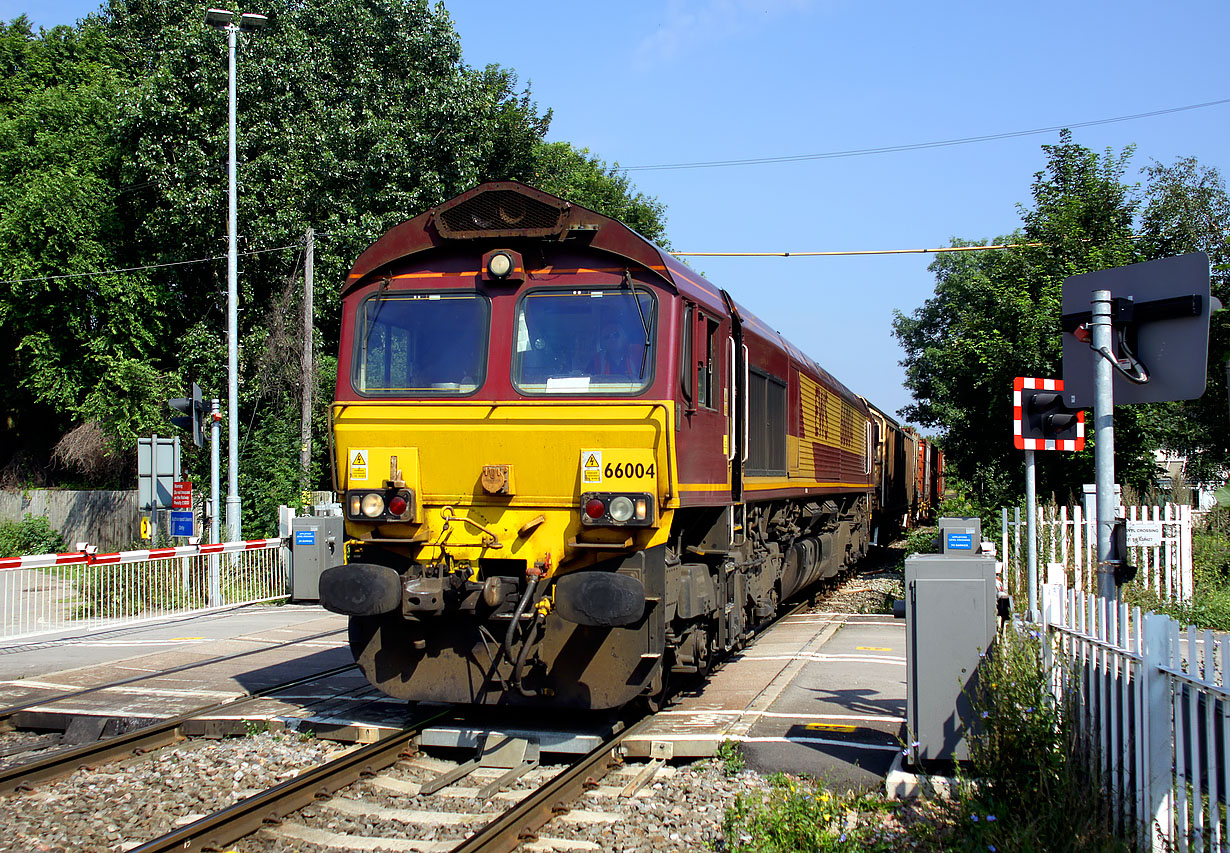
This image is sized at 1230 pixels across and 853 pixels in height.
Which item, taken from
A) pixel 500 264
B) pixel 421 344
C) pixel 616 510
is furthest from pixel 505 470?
pixel 500 264

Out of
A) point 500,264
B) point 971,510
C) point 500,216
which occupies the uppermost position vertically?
point 500,216

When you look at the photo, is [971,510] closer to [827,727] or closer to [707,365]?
[827,727]

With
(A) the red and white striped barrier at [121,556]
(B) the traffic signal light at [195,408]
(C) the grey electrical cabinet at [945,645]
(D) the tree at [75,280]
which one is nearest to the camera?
(C) the grey electrical cabinet at [945,645]

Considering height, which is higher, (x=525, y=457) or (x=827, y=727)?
(x=525, y=457)

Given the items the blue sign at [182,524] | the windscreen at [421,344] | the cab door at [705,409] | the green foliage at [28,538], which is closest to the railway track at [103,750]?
the windscreen at [421,344]

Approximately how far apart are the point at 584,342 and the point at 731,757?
119 inches

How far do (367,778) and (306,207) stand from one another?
72.1 ft

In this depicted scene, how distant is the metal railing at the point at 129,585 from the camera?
14.0 m

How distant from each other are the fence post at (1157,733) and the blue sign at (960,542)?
9.37ft

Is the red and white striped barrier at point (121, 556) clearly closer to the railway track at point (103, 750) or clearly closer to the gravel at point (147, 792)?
the railway track at point (103, 750)

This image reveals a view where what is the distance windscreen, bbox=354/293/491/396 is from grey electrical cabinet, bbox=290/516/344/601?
9.71 meters

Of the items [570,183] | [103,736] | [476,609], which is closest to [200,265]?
[570,183]

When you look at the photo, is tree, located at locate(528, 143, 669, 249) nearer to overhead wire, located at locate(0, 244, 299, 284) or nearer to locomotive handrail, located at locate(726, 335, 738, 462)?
overhead wire, located at locate(0, 244, 299, 284)

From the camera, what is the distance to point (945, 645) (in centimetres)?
645
